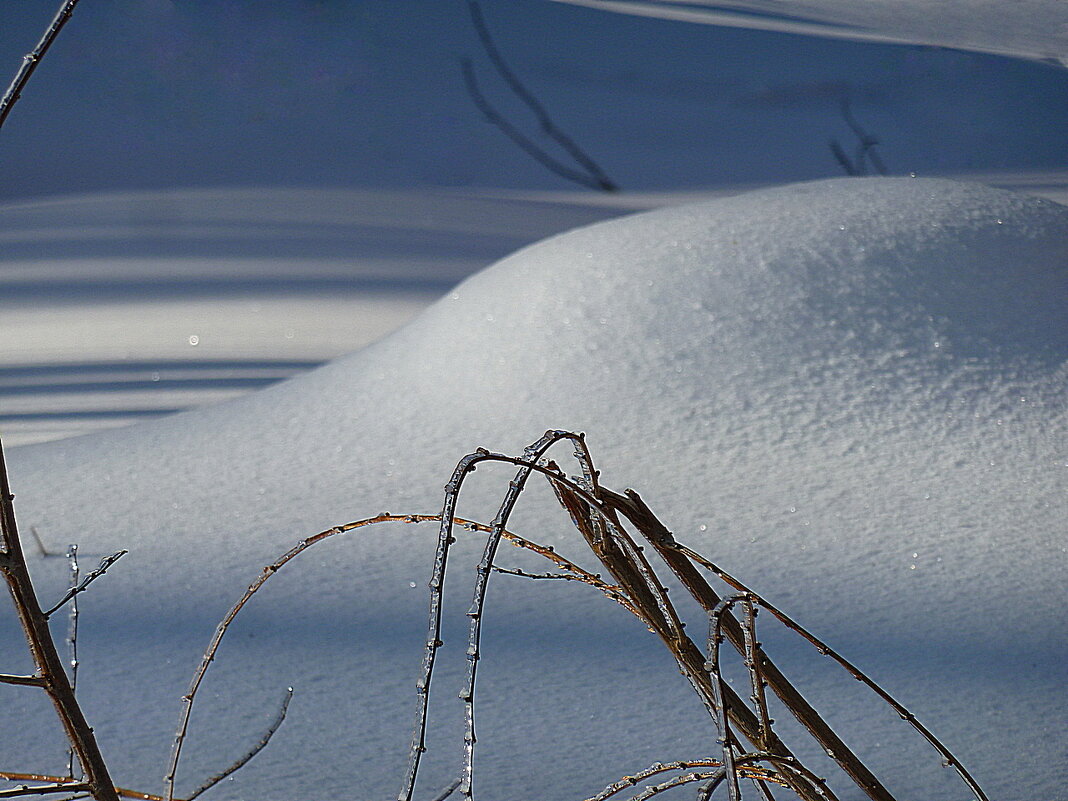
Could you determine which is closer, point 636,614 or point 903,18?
point 636,614

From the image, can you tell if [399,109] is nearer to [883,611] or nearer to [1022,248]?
[1022,248]

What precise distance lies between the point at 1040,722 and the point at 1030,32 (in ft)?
6.86

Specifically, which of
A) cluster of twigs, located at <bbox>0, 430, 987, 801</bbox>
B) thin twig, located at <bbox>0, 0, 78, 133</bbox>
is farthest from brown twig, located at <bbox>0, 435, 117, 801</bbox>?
thin twig, located at <bbox>0, 0, 78, 133</bbox>

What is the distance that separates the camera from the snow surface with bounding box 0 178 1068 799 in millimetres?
745

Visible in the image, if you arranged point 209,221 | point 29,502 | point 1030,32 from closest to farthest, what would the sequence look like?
1. point 29,502
2. point 1030,32
3. point 209,221

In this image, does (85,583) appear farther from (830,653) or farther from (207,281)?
(207,281)

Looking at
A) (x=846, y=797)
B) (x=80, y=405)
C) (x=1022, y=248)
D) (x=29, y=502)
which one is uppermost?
(x=80, y=405)

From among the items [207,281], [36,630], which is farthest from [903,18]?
[36,630]

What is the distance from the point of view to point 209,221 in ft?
8.70

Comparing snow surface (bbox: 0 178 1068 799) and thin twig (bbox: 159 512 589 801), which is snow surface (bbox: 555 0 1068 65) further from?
thin twig (bbox: 159 512 589 801)

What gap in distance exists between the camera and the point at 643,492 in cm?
100

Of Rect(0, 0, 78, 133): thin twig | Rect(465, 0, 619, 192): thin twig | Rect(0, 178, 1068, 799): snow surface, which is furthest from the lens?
Rect(465, 0, 619, 192): thin twig

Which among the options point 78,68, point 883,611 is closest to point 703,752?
point 883,611

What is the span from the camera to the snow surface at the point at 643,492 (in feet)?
2.44
